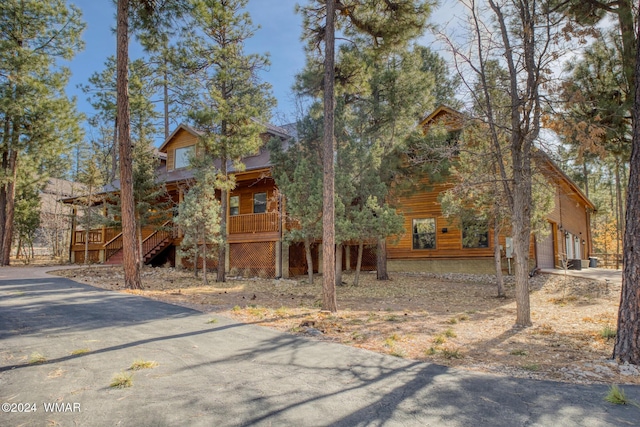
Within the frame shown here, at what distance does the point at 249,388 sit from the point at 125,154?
9652mm

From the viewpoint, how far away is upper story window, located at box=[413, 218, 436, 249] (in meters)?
17.9

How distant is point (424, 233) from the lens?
18062 millimetres

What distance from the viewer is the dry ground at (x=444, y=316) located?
5.26 m

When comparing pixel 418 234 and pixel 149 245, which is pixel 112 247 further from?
pixel 418 234

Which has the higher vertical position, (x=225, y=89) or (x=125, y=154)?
(x=225, y=89)

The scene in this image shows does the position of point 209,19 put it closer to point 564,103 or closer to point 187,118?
point 187,118

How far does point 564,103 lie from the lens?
7395 millimetres

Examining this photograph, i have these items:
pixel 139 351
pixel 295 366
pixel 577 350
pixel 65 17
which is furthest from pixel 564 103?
pixel 65 17

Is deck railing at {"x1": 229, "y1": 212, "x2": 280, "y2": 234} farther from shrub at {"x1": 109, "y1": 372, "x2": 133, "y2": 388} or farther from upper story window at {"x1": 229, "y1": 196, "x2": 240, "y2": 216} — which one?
shrub at {"x1": 109, "y1": 372, "x2": 133, "y2": 388}

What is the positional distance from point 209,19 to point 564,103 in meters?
10.7

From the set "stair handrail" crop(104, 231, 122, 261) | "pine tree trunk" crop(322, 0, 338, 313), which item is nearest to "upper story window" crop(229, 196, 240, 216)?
"stair handrail" crop(104, 231, 122, 261)

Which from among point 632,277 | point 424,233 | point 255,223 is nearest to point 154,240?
point 255,223

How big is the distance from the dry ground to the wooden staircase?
2698mm

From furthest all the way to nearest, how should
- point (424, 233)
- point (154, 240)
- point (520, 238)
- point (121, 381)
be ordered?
point (154, 240) < point (424, 233) < point (520, 238) < point (121, 381)
